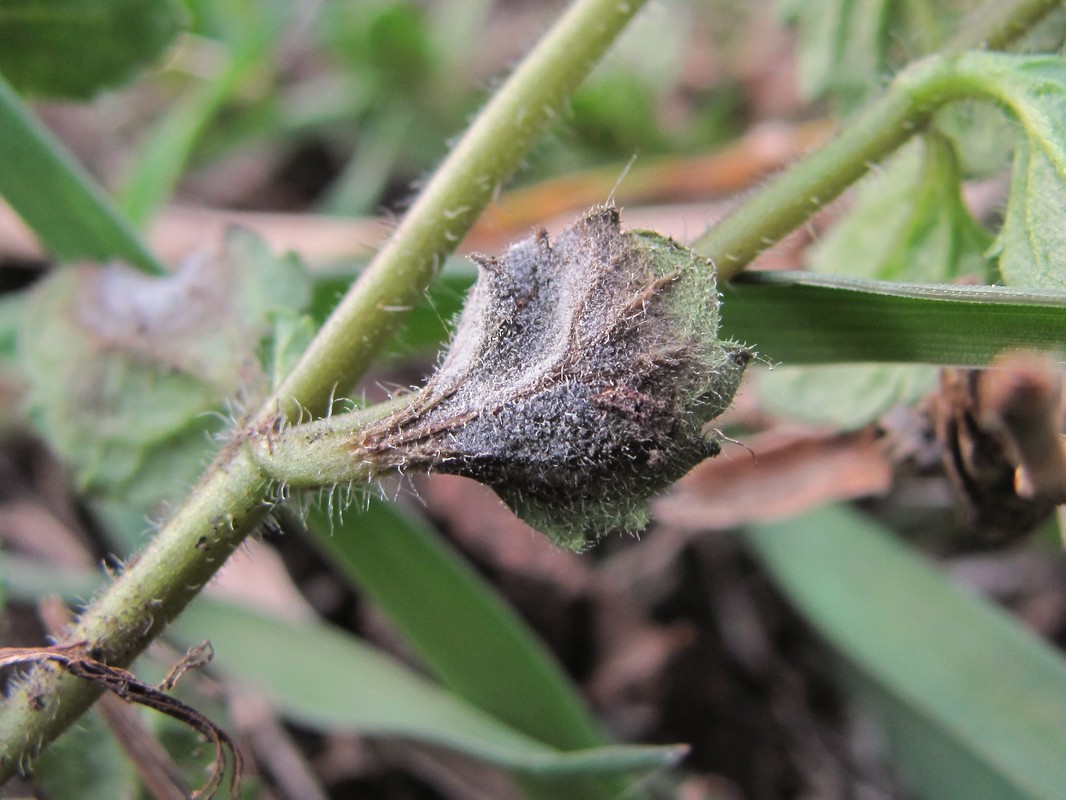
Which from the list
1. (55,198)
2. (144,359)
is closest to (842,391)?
(144,359)

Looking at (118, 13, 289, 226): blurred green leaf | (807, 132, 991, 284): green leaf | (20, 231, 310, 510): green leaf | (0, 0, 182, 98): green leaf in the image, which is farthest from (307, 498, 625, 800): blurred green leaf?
(118, 13, 289, 226): blurred green leaf

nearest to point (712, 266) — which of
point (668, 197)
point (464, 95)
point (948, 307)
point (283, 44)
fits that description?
point (948, 307)

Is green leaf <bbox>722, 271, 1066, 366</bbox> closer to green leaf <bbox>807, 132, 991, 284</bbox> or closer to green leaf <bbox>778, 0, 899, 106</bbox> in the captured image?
green leaf <bbox>807, 132, 991, 284</bbox>

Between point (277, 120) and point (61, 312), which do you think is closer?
point (61, 312)

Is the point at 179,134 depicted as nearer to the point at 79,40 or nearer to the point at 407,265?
the point at 79,40

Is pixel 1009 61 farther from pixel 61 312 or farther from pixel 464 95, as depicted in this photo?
pixel 464 95

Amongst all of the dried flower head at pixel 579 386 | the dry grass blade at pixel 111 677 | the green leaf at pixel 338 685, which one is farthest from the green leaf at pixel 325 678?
the dried flower head at pixel 579 386

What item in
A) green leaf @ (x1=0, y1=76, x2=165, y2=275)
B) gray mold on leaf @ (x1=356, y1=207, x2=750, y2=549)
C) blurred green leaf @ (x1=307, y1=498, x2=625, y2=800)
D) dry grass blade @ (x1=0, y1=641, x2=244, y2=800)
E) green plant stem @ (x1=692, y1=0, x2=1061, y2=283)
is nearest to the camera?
gray mold on leaf @ (x1=356, y1=207, x2=750, y2=549)
